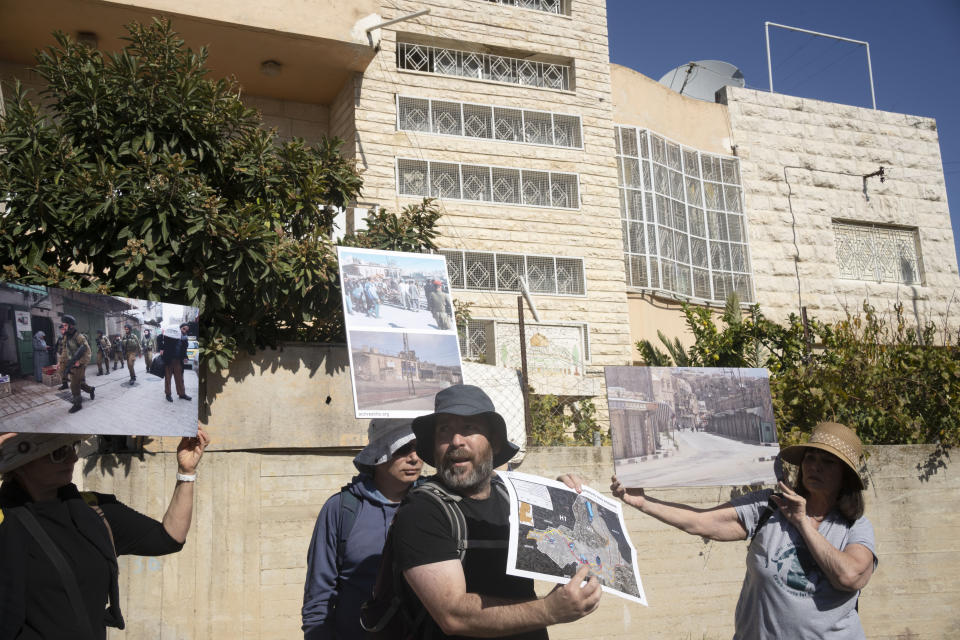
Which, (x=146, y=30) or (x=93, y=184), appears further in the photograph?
(x=146, y=30)

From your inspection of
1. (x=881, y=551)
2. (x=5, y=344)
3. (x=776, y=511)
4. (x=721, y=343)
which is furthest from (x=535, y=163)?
(x=5, y=344)

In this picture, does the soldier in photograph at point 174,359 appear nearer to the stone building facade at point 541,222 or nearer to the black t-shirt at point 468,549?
the black t-shirt at point 468,549

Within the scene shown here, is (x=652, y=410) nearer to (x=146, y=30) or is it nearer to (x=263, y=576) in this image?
(x=263, y=576)

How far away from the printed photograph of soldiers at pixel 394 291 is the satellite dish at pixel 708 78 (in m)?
16.1

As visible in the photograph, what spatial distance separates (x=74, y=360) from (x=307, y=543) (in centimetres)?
338

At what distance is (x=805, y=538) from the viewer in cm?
371

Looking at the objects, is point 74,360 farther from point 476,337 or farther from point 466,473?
point 476,337

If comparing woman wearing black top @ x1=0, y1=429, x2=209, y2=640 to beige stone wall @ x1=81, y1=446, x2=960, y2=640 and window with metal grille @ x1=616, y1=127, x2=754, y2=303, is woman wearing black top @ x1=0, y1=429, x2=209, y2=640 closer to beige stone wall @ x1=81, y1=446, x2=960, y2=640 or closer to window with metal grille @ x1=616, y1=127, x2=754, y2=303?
beige stone wall @ x1=81, y1=446, x2=960, y2=640

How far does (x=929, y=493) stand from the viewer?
842 cm

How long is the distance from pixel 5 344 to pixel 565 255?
13.2 meters

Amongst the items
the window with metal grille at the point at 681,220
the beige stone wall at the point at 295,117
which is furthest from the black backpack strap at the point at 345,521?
the window with metal grille at the point at 681,220

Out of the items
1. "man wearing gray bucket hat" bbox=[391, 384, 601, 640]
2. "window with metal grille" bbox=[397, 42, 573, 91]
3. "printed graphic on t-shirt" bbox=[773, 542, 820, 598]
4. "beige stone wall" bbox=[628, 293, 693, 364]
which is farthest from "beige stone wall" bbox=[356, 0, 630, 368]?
"man wearing gray bucket hat" bbox=[391, 384, 601, 640]

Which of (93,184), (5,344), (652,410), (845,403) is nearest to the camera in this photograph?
(5,344)

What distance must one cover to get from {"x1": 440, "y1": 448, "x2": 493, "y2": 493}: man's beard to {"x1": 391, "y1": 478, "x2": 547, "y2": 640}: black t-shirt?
2.1 inches
